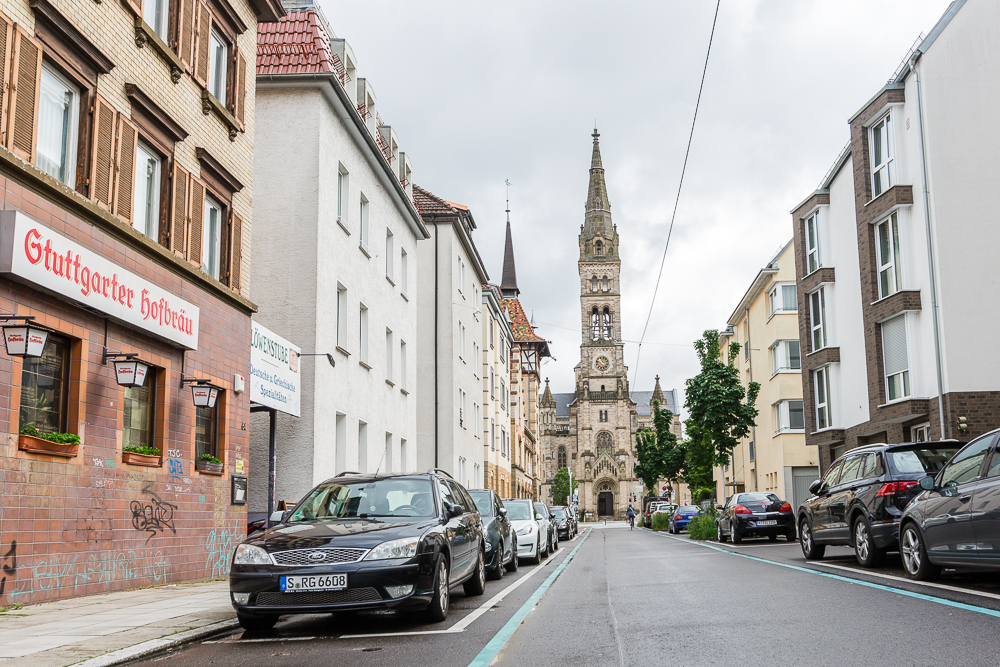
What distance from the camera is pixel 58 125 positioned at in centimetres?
1159

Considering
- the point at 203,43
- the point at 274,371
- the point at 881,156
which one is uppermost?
the point at 881,156

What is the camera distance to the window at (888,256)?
2683 centimetres

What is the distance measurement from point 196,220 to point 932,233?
60.6 ft

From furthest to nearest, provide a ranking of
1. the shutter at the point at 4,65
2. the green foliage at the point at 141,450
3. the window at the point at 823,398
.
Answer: the window at the point at 823,398, the green foliage at the point at 141,450, the shutter at the point at 4,65

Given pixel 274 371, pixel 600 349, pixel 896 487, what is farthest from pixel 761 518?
pixel 600 349

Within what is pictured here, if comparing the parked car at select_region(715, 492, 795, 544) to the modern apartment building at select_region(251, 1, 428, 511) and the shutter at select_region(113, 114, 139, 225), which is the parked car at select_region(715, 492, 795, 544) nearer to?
the modern apartment building at select_region(251, 1, 428, 511)

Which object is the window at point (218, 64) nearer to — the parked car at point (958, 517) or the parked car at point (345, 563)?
the parked car at point (345, 563)

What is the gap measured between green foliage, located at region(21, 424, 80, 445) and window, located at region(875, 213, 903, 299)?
21996 mm

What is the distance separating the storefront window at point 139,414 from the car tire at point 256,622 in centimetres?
480

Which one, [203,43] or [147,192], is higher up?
[203,43]

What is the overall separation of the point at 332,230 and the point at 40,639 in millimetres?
14197

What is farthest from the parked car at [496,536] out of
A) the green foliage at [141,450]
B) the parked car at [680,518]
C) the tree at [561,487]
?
the tree at [561,487]

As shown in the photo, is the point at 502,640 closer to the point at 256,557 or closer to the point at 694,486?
the point at 256,557

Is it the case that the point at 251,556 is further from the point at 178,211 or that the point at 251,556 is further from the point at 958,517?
the point at 178,211
